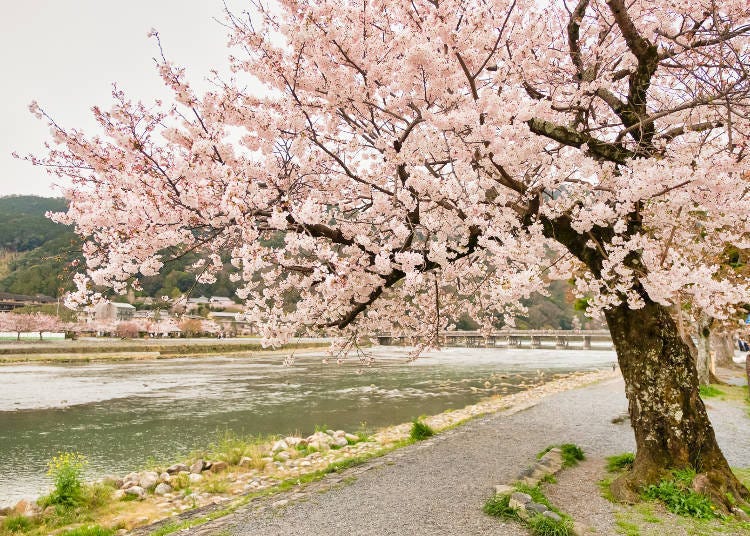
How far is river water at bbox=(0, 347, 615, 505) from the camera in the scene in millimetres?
12180

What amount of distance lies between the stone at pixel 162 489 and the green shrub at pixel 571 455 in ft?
25.3

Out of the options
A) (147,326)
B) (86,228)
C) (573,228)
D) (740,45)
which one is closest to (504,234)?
(573,228)

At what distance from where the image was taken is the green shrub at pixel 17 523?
281 inches

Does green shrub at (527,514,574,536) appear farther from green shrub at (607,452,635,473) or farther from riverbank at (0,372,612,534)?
riverbank at (0,372,612,534)

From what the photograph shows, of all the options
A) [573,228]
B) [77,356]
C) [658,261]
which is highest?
[573,228]

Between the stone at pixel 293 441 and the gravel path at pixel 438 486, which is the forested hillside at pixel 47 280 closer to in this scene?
the stone at pixel 293 441

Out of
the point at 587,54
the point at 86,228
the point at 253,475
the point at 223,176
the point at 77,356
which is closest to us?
the point at 223,176

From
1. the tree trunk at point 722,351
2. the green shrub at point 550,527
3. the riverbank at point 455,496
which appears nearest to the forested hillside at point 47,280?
the tree trunk at point 722,351

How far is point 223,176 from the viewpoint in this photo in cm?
Result: 554

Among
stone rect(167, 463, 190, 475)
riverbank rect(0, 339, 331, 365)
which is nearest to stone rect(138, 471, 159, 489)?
stone rect(167, 463, 190, 475)

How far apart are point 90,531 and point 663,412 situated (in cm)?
867

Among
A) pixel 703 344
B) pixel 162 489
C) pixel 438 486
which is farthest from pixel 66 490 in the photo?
pixel 703 344

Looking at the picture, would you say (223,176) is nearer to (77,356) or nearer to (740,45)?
(740,45)

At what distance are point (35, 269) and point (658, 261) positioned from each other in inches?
5264
